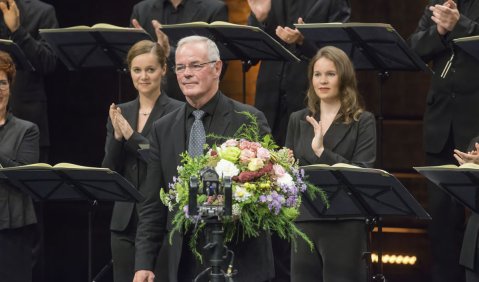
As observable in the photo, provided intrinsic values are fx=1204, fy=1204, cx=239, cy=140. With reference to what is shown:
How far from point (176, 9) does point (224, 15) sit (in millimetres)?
374

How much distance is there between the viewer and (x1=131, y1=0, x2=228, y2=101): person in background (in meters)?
9.14

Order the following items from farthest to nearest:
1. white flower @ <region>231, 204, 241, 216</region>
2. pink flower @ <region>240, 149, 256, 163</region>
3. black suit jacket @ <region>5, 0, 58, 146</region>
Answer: black suit jacket @ <region>5, 0, 58, 146</region>
pink flower @ <region>240, 149, 256, 163</region>
white flower @ <region>231, 204, 241, 216</region>

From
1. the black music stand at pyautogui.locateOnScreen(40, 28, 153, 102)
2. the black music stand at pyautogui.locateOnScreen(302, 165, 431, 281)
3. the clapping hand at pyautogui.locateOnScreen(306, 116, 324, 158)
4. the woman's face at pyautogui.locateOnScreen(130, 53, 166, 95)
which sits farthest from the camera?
the black music stand at pyautogui.locateOnScreen(40, 28, 153, 102)

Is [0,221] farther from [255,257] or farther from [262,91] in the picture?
[255,257]

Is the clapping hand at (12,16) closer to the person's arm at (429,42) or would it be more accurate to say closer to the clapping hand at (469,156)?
the person's arm at (429,42)

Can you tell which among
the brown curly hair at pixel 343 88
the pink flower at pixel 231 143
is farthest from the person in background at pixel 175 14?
the pink flower at pixel 231 143

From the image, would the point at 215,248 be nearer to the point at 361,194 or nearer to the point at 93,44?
the point at 361,194

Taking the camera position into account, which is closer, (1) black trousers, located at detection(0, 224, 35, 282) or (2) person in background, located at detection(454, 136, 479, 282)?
(2) person in background, located at detection(454, 136, 479, 282)

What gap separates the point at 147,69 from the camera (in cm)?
831

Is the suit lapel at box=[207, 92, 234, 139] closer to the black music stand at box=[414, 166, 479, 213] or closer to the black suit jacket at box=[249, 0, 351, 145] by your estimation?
the black music stand at box=[414, 166, 479, 213]

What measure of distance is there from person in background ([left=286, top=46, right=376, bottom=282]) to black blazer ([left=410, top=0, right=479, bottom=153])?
33.9 inches

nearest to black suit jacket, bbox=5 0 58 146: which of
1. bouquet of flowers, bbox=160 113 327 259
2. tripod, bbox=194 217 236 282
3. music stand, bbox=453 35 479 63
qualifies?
music stand, bbox=453 35 479 63

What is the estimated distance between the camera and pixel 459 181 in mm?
6801

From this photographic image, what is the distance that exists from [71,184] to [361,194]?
186cm
